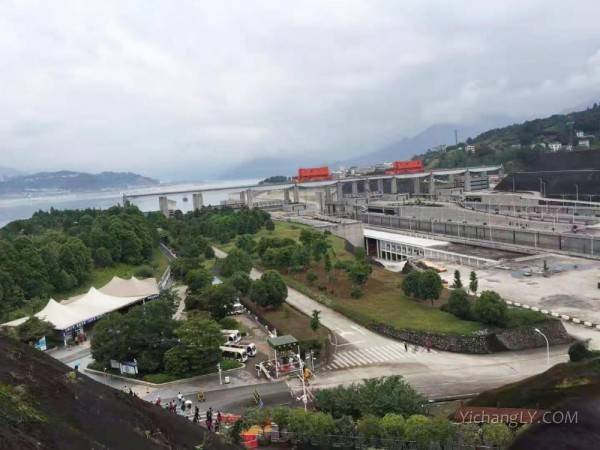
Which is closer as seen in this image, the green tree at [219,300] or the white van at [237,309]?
the green tree at [219,300]

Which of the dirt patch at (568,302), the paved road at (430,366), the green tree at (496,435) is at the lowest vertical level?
the paved road at (430,366)

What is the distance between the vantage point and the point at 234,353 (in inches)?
A: 821

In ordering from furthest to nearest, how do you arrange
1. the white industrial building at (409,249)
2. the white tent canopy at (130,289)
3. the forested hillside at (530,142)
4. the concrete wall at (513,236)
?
the forested hillside at (530,142)
the white industrial building at (409,249)
the concrete wall at (513,236)
the white tent canopy at (130,289)

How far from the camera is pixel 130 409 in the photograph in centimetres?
837

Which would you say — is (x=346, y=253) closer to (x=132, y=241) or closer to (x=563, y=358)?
(x=132, y=241)

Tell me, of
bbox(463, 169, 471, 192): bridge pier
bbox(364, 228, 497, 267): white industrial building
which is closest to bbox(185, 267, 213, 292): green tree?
bbox(364, 228, 497, 267): white industrial building

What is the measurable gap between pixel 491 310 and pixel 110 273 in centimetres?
2573

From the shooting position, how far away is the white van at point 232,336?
22.2 m

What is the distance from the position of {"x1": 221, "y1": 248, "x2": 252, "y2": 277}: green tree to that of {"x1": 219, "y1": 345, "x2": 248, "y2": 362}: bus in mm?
10505

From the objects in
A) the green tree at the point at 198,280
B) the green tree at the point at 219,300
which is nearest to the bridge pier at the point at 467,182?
the green tree at the point at 198,280

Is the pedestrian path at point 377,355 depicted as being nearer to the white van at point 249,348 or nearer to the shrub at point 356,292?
the white van at point 249,348

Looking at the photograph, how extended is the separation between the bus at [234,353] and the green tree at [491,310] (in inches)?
370

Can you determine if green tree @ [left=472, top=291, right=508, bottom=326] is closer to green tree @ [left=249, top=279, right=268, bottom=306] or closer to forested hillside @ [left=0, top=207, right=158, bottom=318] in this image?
green tree @ [left=249, top=279, right=268, bottom=306]

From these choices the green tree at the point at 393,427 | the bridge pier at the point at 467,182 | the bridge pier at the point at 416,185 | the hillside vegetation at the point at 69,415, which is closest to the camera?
the hillside vegetation at the point at 69,415
